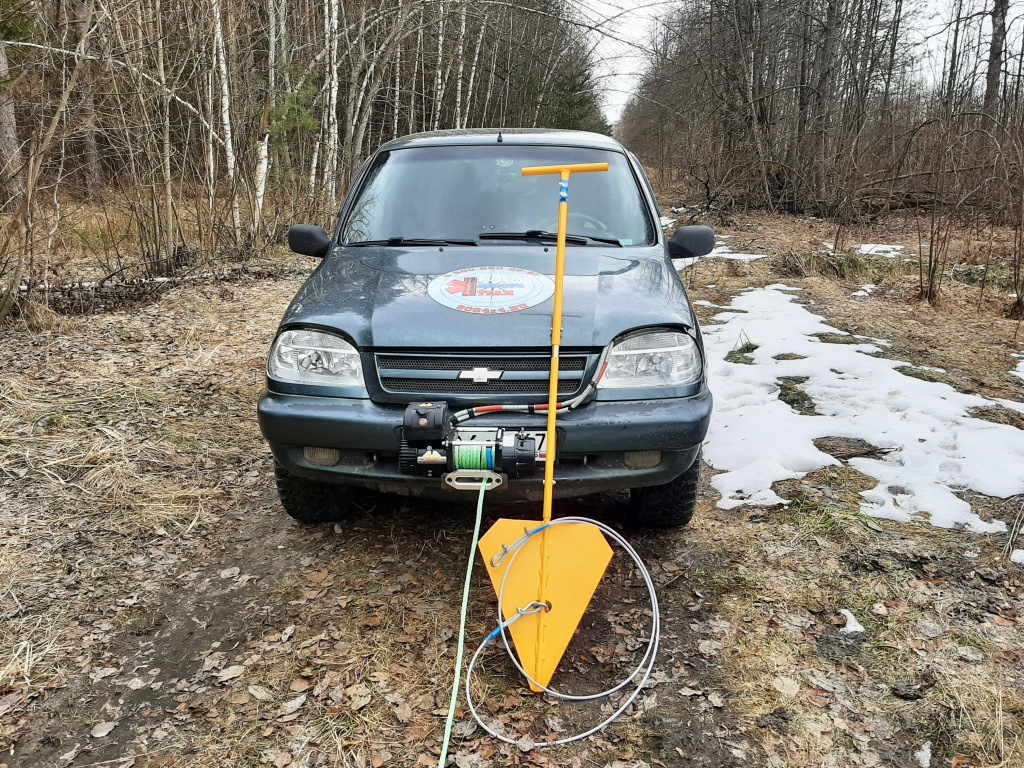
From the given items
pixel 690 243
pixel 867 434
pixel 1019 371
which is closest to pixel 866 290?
pixel 1019 371

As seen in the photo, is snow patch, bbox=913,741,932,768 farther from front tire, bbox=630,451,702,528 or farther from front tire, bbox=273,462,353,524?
front tire, bbox=273,462,353,524

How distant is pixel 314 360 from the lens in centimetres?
266

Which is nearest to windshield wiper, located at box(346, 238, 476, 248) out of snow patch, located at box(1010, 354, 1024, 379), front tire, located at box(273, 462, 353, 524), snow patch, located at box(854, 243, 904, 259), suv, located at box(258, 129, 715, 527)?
suv, located at box(258, 129, 715, 527)

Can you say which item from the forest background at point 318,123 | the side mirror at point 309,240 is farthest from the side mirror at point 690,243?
the forest background at point 318,123

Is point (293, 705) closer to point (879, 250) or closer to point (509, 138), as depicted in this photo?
point (509, 138)

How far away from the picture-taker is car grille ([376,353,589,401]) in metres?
2.51

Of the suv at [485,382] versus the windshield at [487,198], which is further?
the windshield at [487,198]

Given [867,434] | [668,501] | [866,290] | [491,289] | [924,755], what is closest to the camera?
[924,755]

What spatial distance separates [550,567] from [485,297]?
3.43 feet

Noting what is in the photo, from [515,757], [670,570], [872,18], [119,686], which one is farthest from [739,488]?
[872,18]

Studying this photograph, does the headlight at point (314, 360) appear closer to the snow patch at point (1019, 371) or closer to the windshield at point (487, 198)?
the windshield at point (487, 198)

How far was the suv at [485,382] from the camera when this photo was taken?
2449mm

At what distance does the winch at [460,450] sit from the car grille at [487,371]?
9cm

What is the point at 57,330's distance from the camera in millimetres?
5910
